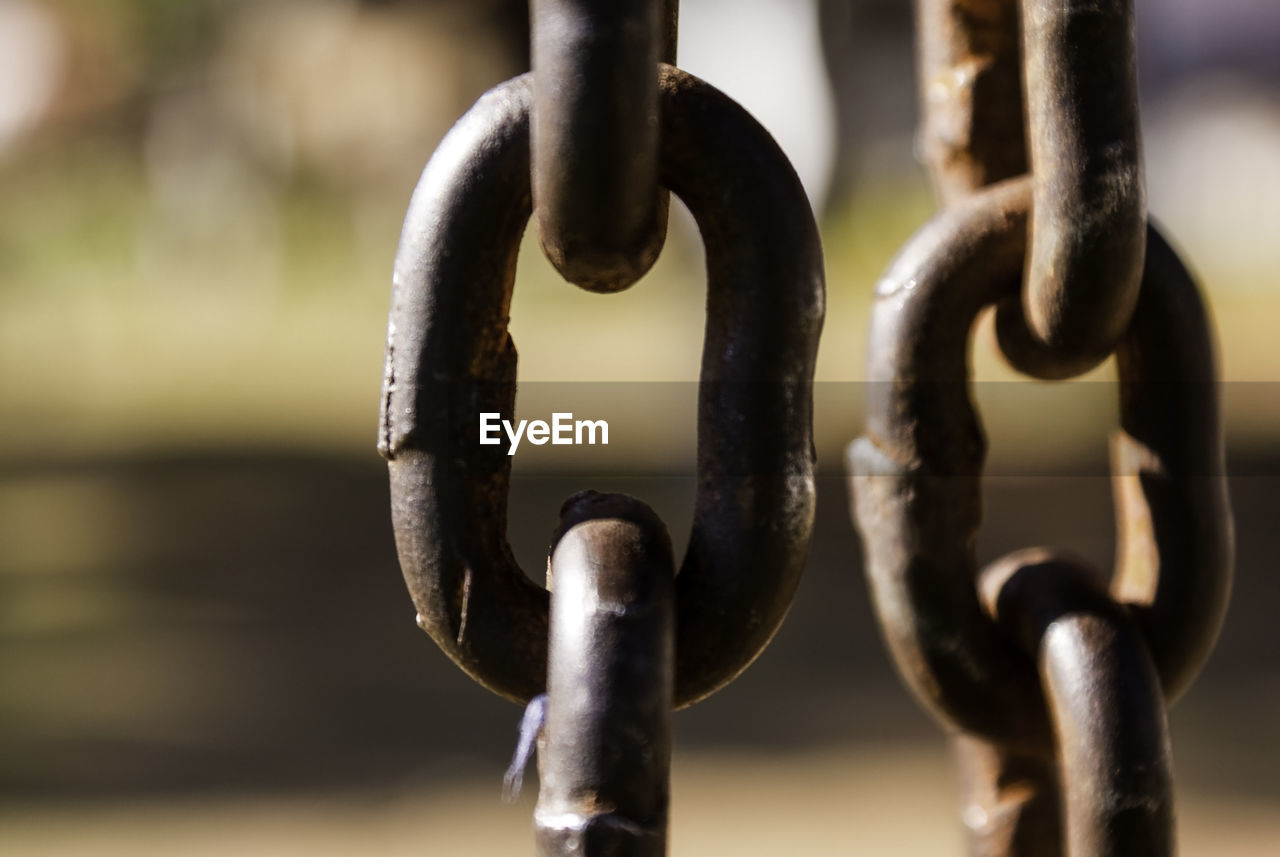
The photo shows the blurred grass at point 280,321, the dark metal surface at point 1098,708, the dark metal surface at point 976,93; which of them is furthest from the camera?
the blurred grass at point 280,321

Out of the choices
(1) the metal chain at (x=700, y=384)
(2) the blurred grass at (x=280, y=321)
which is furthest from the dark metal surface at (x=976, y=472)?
(2) the blurred grass at (x=280, y=321)

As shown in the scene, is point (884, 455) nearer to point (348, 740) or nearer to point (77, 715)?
point (348, 740)

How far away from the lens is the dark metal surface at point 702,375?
680 millimetres

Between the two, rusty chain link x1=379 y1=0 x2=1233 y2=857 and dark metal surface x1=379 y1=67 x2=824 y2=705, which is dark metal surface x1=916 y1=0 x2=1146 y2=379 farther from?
dark metal surface x1=379 y1=67 x2=824 y2=705

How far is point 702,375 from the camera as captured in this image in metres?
0.69

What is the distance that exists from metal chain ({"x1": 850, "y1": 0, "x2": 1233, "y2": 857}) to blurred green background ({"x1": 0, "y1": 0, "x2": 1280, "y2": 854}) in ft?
0.65

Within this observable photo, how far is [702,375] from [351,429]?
937cm

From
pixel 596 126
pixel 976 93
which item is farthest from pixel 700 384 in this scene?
pixel 976 93

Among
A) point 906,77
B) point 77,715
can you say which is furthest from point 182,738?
point 906,77

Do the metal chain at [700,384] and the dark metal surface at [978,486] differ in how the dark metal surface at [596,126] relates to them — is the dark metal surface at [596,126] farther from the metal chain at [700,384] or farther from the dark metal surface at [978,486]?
the dark metal surface at [978,486]

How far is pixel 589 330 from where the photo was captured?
12445mm

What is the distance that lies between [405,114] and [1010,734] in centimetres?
1793

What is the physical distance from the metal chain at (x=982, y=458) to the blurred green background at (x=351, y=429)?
0.65 feet

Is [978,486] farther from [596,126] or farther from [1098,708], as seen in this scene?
[596,126]
